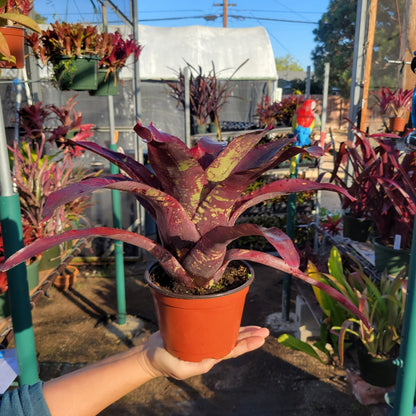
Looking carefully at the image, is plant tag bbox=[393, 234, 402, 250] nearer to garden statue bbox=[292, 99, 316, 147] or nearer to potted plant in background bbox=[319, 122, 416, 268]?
potted plant in background bbox=[319, 122, 416, 268]

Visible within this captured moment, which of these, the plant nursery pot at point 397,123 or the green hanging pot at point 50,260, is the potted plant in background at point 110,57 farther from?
the plant nursery pot at point 397,123

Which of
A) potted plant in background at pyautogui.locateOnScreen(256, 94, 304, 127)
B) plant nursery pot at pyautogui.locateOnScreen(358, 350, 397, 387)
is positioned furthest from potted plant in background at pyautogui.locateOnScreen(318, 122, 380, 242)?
potted plant in background at pyautogui.locateOnScreen(256, 94, 304, 127)

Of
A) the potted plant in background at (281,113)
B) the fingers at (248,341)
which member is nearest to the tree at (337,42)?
the potted plant in background at (281,113)

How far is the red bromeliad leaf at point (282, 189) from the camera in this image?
606 mm

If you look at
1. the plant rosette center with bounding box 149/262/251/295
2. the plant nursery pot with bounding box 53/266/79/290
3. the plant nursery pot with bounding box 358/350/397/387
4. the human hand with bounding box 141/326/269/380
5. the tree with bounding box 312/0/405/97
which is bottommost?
the plant nursery pot with bounding box 53/266/79/290

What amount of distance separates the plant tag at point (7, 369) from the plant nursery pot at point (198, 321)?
59 centimetres

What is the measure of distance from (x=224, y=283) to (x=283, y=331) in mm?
2252

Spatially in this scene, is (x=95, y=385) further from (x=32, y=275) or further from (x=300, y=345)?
(x=300, y=345)

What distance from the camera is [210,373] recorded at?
2.38 metres

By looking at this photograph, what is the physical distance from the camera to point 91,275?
12.7 feet

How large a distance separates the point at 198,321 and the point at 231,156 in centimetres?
33

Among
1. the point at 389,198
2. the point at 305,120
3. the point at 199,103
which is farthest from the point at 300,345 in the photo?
the point at 199,103

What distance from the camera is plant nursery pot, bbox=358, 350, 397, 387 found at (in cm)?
191

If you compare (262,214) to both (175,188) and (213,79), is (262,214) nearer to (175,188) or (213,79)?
(213,79)
